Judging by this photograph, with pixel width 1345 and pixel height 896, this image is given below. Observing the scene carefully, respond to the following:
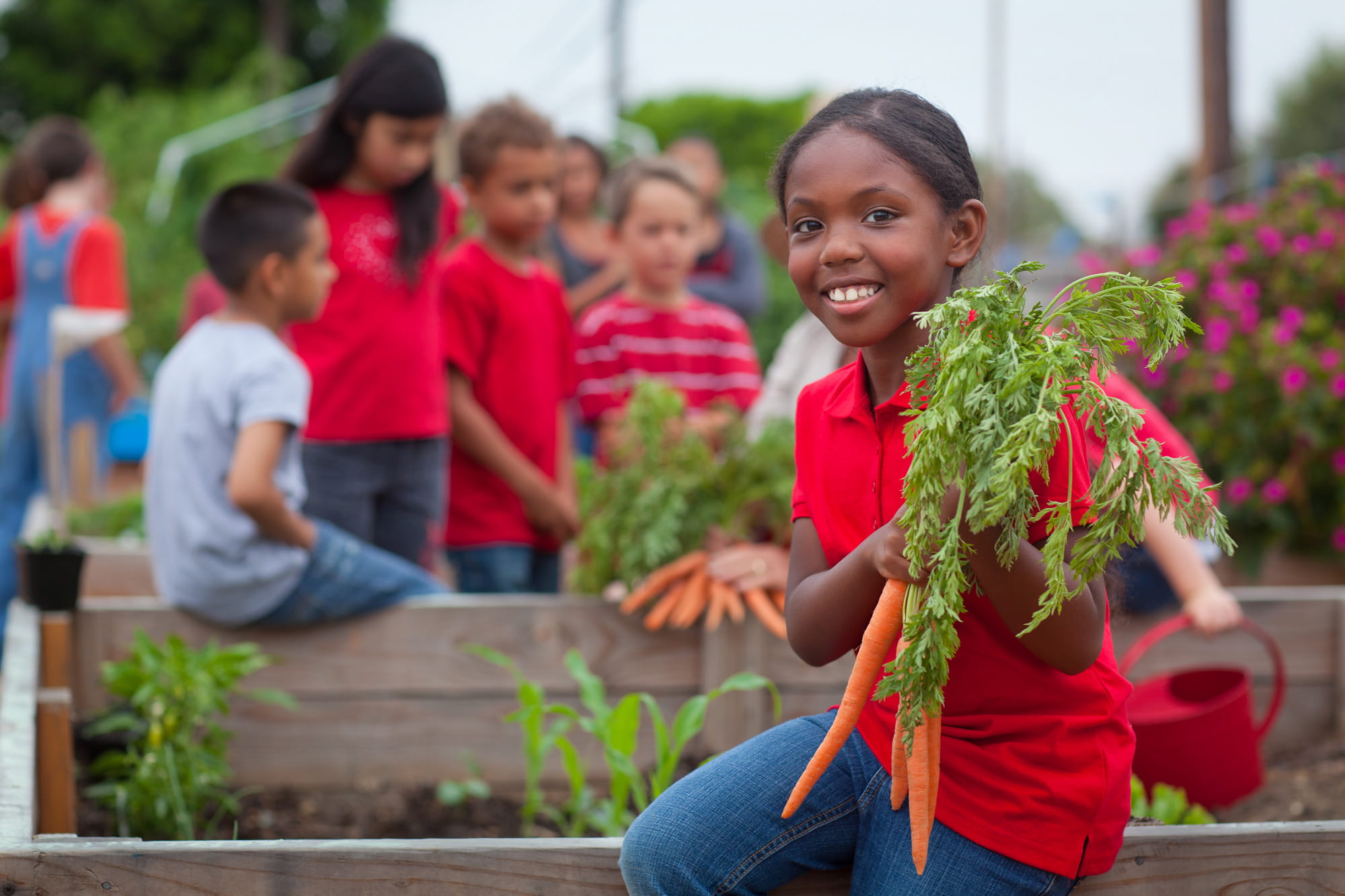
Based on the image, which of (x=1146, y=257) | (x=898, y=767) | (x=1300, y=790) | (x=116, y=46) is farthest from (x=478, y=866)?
(x=116, y=46)

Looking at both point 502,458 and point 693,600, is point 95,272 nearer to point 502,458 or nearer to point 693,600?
point 502,458

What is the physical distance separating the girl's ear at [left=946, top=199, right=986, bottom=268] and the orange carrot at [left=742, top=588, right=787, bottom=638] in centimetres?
157

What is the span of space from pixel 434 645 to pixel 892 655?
183cm

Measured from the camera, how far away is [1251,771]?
3031 millimetres

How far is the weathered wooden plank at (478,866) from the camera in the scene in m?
1.75

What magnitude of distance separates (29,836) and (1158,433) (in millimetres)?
2383

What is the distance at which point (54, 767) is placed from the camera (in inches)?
102

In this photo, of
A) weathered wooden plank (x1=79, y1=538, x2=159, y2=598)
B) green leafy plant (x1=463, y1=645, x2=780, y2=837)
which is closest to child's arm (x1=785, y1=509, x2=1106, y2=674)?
green leafy plant (x1=463, y1=645, x2=780, y2=837)

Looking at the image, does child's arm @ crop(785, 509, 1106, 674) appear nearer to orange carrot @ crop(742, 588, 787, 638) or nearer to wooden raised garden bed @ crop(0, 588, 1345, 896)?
orange carrot @ crop(742, 588, 787, 638)

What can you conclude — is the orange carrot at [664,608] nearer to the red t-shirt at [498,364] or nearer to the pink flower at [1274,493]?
the red t-shirt at [498,364]

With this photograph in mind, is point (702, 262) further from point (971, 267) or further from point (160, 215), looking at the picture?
point (160, 215)

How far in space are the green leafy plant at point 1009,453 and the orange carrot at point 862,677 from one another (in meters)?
0.05

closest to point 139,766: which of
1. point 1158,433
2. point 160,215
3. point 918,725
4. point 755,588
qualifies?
point 755,588

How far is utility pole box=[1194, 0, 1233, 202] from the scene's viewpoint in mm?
10289
